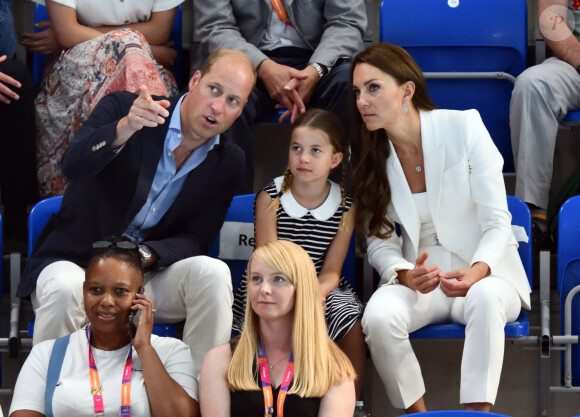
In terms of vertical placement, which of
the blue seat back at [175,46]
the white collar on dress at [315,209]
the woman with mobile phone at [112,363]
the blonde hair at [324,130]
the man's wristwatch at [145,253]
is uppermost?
the blue seat back at [175,46]

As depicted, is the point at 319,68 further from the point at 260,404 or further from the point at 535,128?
the point at 260,404

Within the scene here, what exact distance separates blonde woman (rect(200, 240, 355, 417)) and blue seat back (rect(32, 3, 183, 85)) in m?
1.80

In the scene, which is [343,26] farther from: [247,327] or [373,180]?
[247,327]

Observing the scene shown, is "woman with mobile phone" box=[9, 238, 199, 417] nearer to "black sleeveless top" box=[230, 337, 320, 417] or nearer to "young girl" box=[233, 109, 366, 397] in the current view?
"black sleeveless top" box=[230, 337, 320, 417]

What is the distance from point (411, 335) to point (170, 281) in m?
0.74

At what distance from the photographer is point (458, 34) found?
4305 millimetres

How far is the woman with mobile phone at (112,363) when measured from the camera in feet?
9.45

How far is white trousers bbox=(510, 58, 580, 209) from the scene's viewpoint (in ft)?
13.3

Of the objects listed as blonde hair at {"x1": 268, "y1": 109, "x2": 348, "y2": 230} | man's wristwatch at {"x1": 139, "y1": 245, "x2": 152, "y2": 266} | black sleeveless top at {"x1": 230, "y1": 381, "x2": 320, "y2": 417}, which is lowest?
black sleeveless top at {"x1": 230, "y1": 381, "x2": 320, "y2": 417}

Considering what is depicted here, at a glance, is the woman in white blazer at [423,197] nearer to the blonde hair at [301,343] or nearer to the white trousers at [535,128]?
the blonde hair at [301,343]

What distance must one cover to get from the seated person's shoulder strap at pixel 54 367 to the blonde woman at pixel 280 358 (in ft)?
1.24

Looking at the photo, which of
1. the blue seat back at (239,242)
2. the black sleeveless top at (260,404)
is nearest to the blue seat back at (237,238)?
the blue seat back at (239,242)

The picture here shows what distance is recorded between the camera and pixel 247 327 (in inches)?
115

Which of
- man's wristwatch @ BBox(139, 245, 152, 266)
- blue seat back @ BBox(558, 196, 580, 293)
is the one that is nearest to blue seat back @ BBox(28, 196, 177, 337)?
man's wristwatch @ BBox(139, 245, 152, 266)
